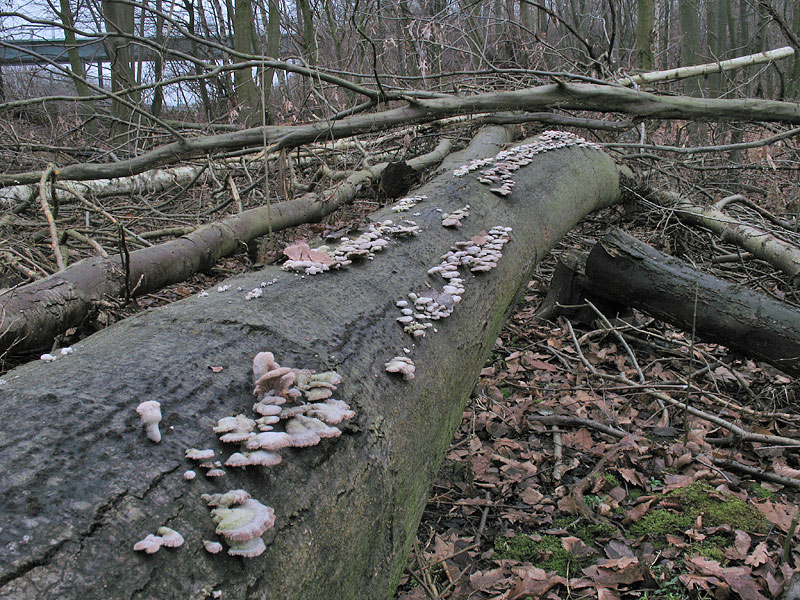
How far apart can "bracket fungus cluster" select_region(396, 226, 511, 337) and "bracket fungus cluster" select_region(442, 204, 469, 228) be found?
0.14 meters

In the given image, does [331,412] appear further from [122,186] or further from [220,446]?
[122,186]

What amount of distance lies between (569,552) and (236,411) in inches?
72.6

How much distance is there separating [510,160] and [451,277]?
2.12 metres

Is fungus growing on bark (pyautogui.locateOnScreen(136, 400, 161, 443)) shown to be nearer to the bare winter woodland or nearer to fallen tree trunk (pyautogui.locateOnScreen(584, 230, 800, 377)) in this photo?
the bare winter woodland

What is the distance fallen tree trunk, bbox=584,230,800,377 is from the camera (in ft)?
11.9

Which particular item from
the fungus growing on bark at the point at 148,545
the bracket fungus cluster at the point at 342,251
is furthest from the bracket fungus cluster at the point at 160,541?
the bracket fungus cluster at the point at 342,251

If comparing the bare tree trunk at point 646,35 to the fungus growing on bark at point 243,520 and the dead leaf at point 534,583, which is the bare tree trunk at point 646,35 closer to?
the dead leaf at point 534,583

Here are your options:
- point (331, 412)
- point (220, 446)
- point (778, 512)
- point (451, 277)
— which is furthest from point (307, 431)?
point (778, 512)

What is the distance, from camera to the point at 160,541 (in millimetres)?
1004

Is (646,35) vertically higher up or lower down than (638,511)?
higher up

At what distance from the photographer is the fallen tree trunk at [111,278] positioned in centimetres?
247

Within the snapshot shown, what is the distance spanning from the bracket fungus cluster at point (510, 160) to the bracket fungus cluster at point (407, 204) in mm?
569

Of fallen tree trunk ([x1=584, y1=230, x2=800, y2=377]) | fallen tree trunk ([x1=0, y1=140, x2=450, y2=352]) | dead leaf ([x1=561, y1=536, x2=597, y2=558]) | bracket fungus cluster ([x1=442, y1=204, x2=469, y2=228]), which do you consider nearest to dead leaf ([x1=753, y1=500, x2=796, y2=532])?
dead leaf ([x1=561, y1=536, x2=597, y2=558])

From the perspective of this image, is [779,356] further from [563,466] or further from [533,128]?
[533,128]
